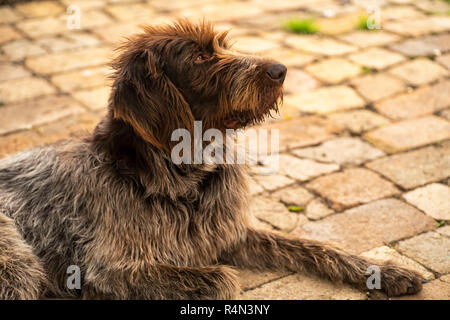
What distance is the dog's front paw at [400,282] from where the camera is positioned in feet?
12.0

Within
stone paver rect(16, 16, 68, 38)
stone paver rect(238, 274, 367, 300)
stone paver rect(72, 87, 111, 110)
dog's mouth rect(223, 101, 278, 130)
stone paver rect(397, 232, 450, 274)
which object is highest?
dog's mouth rect(223, 101, 278, 130)

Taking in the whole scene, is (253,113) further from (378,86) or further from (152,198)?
(378,86)

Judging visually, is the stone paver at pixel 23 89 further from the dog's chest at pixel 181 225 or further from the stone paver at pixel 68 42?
the dog's chest at pixel 181 225

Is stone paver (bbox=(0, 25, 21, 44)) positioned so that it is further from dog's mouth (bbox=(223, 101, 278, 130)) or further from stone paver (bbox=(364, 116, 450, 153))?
dog's mouth (bbox=(223, 101, 278, 130))

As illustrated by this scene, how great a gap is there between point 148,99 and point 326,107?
3.20 metres

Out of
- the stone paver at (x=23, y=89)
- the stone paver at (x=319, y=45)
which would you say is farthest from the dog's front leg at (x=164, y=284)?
the stone paver at (x=319, y=45)

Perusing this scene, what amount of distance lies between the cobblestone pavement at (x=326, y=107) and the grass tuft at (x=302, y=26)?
0.12m

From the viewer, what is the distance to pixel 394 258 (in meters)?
4.04

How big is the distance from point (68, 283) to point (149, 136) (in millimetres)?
1119

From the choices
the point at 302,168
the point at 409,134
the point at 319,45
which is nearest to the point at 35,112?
the point at 302,168

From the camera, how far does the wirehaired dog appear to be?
3.42 m

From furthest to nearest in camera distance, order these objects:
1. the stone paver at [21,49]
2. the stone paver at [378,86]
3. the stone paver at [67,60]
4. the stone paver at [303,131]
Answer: the stone paver at [21,49]
the stone paver at [67,60]
the stone paver at [378,86]
the stone paver at [303,131]

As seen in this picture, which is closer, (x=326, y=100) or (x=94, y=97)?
(x=326, y=100)

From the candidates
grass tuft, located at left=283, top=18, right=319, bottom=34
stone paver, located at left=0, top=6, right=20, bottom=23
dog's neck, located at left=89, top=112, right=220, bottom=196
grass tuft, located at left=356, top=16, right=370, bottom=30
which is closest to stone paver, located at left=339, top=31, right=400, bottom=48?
grass tuft, located at left=356, top=16, right=370, bottom=30
